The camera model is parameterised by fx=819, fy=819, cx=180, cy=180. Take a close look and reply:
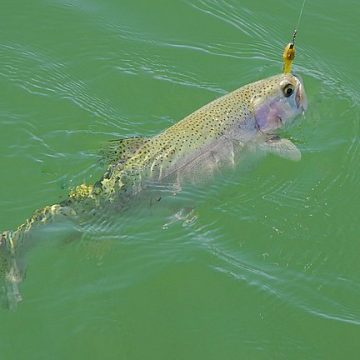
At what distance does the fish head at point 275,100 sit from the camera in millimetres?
6527

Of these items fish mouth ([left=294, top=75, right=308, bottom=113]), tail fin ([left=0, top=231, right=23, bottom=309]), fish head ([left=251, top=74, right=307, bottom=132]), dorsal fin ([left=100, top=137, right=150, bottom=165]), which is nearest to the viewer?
tail fin ([left=0, top=231, right=23, bottom=309])

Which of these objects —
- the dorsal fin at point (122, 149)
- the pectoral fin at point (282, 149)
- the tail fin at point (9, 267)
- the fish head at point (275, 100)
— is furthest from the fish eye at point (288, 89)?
the tail fin at point (9, 267)

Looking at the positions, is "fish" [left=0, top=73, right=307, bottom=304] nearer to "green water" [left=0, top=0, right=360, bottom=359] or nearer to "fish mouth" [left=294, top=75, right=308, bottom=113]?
"fish mouth" [left=294, top=75, right=308, bottom=113]

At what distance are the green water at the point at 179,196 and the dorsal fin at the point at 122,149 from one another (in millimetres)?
413

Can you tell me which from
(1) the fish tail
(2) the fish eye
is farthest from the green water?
(2) the fish eye

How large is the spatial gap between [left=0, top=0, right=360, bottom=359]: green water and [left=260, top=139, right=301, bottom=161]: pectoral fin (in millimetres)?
170

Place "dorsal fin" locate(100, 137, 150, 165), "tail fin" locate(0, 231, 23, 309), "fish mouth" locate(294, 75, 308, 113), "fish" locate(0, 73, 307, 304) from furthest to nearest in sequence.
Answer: "fish mouth" locate(294, 75, 308, 113), "dorsal fin" locate(100, 137, 150, 165), "fish" locate(0, 73, 307, 304), "tail fin" locate(0, 231, 23, 309)

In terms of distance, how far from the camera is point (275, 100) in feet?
21.6

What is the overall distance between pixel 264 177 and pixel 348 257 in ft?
3.17

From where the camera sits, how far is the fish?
588 cm

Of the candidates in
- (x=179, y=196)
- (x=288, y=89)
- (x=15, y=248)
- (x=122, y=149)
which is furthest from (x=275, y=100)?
(x=15, y=248)

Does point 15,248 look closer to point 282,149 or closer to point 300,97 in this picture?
point 282,149

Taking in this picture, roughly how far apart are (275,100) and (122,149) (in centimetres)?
131

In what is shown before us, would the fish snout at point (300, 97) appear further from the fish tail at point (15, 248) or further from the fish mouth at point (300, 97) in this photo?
the fish tail at point (15, 248)
